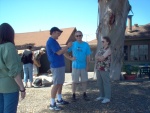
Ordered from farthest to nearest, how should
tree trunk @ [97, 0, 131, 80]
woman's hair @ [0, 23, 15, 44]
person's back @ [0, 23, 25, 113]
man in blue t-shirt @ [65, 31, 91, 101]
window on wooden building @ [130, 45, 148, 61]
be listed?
window on wooden building @ [130, 45, 148, 61] → tree trunk @ [97, 0, 131, 80] → man in blue t-shirt @ [65, 31, 91, 101] → woman's hair @ [0, 23, 15, 44] → person's back @ [0, 23, 25, 113]

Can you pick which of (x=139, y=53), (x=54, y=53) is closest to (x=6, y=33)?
(x=54, y=53)

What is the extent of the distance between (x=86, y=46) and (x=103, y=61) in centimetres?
64

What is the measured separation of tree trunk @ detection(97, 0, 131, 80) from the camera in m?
10.4

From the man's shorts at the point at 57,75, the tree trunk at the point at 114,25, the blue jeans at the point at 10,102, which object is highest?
the tree trunk at the point at 114,25

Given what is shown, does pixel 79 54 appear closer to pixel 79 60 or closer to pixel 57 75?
pixel 79 60

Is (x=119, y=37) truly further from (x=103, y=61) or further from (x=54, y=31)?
(x=54, y=31)

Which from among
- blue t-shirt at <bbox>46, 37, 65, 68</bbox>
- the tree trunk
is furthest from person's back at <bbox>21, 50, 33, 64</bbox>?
blue t-shirt at <bbox>46, 37, 65, 68</bbox>

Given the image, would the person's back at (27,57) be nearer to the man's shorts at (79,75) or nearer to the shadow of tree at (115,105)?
the shadow of tree at (115,105)

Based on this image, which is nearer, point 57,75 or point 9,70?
point 9,70

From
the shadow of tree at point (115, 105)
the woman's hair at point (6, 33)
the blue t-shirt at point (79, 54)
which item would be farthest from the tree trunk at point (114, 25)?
the woman's hair at point (6, 33)

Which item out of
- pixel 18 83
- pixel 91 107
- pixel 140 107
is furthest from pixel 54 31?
pixel 140 107

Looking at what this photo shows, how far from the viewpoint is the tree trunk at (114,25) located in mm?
10383

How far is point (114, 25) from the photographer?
10438mm

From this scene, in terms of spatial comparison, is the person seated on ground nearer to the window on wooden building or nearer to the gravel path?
the window on wooden building
